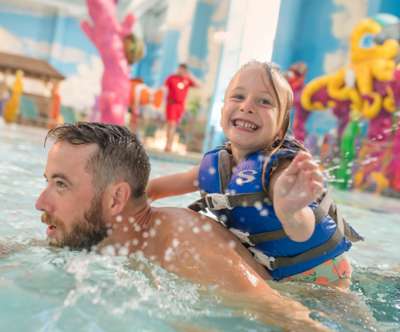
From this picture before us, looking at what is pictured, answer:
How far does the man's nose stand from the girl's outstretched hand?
51 centimetres

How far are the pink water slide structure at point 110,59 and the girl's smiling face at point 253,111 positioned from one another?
8162 mm

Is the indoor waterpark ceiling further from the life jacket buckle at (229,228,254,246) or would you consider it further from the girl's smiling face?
the life jacket buckle at (229,228,254,246)

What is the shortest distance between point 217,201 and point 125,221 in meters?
0.39

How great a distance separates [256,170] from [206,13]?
532 inches

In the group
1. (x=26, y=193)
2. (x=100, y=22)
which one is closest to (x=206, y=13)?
(x=100, y=22)

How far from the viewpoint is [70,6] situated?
20734 millimetres

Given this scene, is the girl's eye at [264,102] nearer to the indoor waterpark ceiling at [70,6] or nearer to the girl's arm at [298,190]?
the girl's arm at [298,190]

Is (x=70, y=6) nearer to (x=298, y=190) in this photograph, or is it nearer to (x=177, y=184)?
(x=177, y=184)

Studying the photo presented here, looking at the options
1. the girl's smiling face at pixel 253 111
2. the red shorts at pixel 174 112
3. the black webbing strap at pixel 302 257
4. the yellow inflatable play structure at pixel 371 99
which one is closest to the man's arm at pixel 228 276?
the black webbing strap at pixel 302 257

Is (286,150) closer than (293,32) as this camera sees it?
Yes

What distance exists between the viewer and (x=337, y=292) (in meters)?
1.99

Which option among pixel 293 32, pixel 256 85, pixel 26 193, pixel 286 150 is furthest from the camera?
pixel 293 32

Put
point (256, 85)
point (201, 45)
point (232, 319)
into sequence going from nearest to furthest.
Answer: point (232, 319) → point (256, 85) → point (201, 45)

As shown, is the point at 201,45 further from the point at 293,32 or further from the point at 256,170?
the point at 256,170
